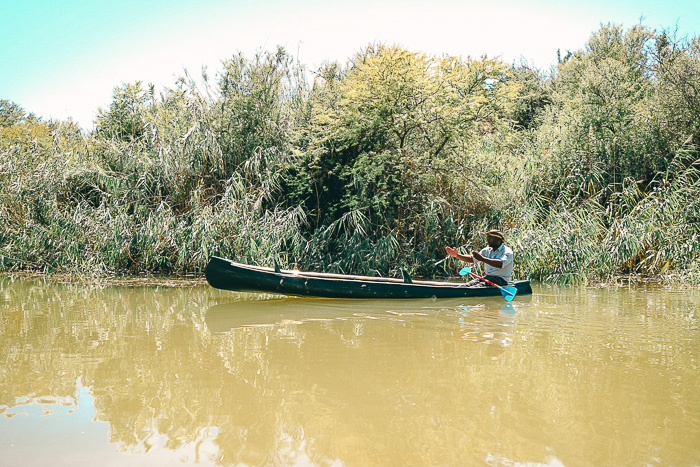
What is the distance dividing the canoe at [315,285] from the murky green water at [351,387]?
878mm

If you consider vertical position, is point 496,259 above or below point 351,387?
above

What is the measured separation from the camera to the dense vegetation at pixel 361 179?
1087 cm

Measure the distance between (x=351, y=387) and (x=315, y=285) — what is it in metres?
4.23

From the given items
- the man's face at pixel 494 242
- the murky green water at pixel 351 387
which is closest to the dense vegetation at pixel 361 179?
the man's face at pixel 494 242

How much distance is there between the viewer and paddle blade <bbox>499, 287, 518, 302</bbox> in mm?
8406

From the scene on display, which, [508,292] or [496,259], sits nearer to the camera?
[508,292]

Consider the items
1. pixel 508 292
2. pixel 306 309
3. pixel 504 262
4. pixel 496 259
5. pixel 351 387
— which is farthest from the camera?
pixel 496 259

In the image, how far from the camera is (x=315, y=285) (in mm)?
8484

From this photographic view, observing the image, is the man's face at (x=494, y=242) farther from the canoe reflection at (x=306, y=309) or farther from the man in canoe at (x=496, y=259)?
the canoe reflection at (x=306, y=309)

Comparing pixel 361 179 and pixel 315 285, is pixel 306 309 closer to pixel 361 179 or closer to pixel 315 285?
pixel 315 285

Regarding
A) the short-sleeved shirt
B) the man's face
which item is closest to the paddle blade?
the short-sleeved shirt

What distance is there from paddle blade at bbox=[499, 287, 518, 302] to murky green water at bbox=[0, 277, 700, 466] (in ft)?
3.18

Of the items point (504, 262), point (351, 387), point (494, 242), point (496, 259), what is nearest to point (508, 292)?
point (504, 262)

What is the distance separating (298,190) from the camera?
1210cm
